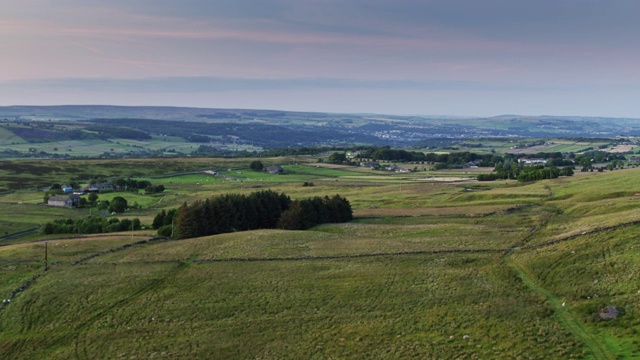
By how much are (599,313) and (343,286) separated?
20.3 m

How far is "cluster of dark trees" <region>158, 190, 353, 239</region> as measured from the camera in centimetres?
7425

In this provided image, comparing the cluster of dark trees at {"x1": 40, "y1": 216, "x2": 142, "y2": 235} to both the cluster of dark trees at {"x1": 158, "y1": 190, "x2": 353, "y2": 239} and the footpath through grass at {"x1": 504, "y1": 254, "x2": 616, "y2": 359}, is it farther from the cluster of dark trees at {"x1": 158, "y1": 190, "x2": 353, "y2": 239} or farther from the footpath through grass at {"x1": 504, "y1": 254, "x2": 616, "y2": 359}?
the footpath through grass at {"x1": 504, "y1": 254, "x2": 616, "y2": 359}

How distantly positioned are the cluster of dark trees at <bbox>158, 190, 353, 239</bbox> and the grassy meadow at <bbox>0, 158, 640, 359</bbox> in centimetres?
615

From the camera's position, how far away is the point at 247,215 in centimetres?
8238

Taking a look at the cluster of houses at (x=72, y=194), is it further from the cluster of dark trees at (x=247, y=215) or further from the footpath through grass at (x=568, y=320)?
the footpath through grass at (x=568, y=320)

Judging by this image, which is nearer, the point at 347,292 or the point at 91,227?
the point at 347,292

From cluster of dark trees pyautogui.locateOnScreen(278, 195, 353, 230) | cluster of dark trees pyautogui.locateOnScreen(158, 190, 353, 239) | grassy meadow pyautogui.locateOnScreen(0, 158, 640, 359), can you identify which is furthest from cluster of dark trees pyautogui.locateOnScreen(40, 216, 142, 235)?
cluster of dark trees pyautogui.locateOnScreen(278, 195, 353, 230)

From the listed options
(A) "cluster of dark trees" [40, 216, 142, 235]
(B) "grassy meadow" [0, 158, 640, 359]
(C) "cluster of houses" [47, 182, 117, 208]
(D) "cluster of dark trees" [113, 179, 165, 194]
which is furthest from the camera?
(D) "cluster of dark trees" [113, 179, 165, 194]

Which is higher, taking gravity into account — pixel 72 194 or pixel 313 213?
pixel 313 213

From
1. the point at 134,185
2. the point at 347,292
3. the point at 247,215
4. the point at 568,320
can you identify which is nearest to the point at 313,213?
the point at 247,215

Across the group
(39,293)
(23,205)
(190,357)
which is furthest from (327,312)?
(23,205)

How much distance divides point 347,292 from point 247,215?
131ft

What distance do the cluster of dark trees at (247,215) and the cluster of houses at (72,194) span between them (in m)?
53.6

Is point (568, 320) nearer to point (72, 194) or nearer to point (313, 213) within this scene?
point (313, 213)
